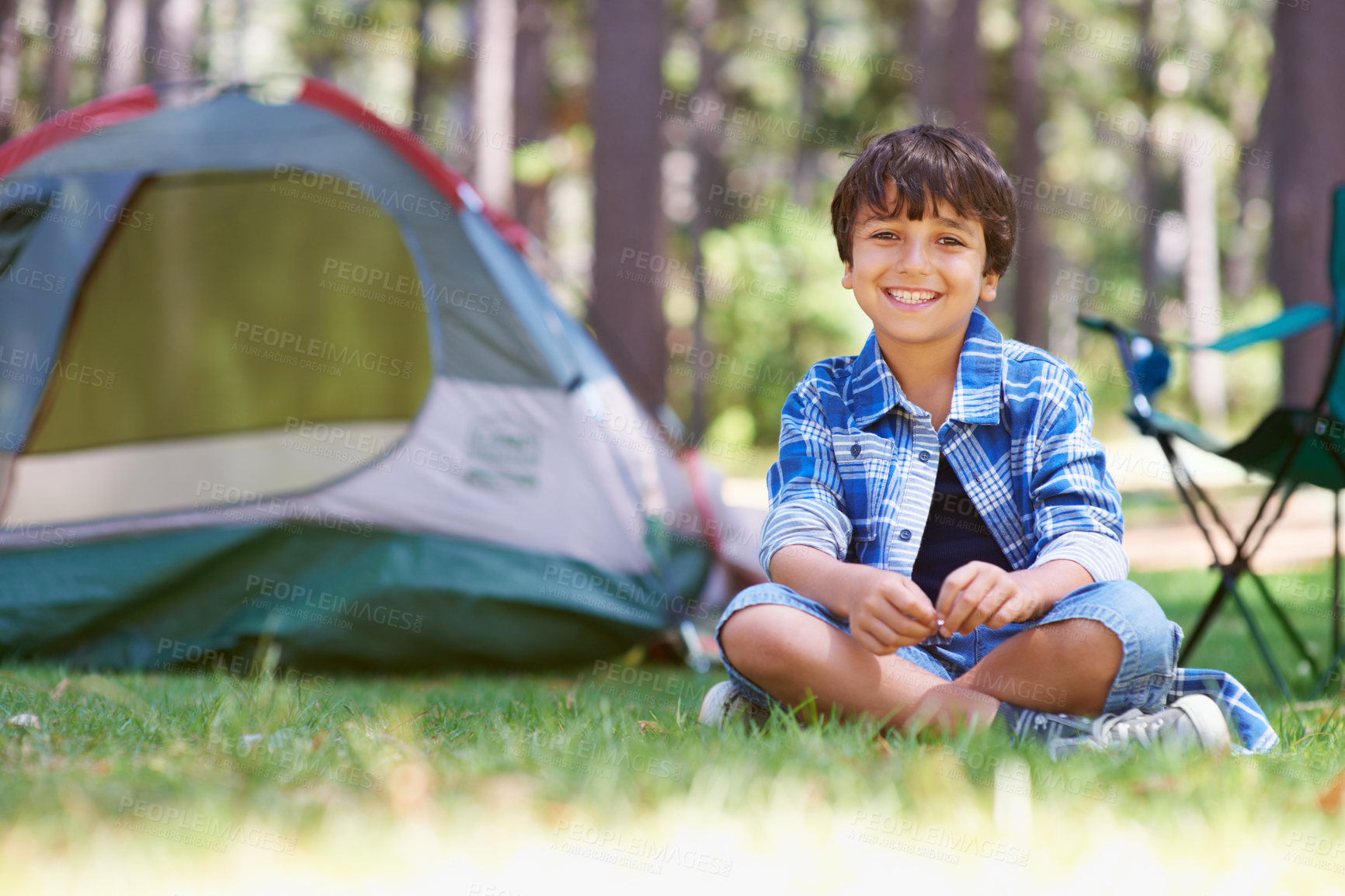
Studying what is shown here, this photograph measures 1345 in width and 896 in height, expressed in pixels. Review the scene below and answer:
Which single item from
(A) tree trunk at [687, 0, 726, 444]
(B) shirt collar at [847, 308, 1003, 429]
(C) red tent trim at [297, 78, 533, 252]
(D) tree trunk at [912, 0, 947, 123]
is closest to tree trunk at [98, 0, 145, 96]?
(A) tree trunk at [687, 0, 726, 444]

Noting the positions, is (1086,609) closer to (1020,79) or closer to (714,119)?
(1020,79)

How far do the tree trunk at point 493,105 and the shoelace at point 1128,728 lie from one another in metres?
8.45

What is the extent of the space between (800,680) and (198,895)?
3.11ft

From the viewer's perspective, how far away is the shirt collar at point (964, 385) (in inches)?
82.2

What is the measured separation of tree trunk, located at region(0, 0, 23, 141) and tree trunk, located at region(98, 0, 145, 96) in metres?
0.92

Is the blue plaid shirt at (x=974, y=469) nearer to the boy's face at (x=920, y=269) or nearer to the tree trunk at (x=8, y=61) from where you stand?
the boy's face at (x=920, y=269)

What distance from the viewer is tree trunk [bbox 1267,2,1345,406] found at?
7258 mm

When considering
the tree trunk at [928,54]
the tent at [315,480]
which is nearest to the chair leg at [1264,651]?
the tent at [315,480]

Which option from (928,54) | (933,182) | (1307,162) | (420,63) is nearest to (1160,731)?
(933,182)

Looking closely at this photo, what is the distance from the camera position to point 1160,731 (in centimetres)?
185

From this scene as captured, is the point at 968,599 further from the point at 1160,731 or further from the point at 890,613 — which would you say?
the point at 1160,731

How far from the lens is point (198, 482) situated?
15.6 ft

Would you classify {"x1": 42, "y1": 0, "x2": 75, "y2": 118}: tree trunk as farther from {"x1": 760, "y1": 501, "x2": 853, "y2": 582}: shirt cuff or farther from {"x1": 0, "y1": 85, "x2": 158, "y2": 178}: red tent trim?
{"x1": 760, "y1": 501, "x2": 853, "y2": 582}: shirt cuff

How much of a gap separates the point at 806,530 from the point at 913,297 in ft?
1.40
